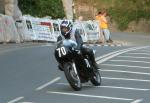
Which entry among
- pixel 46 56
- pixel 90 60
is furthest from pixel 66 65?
pixel 46 56

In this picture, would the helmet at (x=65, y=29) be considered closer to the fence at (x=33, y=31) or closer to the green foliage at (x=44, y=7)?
the fence at (x=33, y=31)

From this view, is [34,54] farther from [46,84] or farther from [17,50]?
[46,84]

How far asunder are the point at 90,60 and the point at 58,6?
31.8m

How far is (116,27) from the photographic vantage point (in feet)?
181

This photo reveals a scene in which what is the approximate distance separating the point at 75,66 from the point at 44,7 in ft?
104

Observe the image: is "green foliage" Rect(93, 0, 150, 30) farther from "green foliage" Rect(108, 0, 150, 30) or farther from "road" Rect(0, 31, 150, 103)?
"road" Rect(0, 31, 150, 103)

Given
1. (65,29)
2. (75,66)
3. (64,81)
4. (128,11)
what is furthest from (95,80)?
(128,11)

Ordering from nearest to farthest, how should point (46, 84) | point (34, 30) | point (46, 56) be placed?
point (46, 84) → point (46, 56) → point (34, 30)

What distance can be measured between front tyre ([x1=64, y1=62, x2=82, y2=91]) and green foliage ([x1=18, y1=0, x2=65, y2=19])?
101ft

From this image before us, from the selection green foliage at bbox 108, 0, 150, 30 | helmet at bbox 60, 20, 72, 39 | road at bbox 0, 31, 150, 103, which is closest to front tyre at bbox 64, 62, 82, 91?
road at bbox 0, 31, 150, 103

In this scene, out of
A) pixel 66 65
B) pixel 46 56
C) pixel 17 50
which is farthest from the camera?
pixel 17 50

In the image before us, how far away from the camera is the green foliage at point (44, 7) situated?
1780 inches

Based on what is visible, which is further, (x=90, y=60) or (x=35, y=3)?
(x=35, y=3)

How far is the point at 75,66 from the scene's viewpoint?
1484 cm
